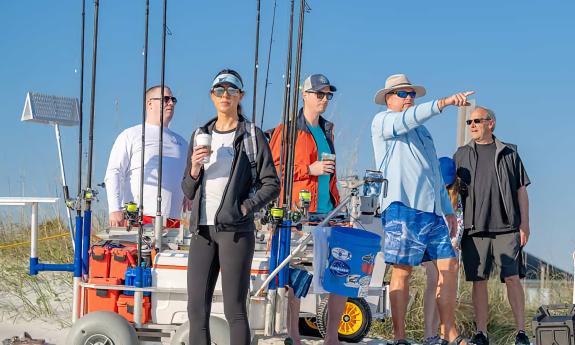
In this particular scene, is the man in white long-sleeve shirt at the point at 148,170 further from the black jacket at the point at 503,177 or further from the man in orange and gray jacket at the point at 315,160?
the black jacket at the point at 503,177

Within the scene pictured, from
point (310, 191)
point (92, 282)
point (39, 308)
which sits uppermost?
point (310, 191)

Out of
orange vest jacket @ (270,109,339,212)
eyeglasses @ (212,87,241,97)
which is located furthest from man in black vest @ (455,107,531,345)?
eyeglasses @ (212,87,241,97)

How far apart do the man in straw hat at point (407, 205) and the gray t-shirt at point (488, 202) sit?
738 millimetres

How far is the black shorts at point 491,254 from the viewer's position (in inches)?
257

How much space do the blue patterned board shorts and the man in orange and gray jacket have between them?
1.60 feet

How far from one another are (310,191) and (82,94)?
182cm

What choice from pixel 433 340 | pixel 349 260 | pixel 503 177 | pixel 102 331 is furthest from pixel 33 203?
pixel 503 177

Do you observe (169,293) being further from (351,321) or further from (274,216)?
(351,321)

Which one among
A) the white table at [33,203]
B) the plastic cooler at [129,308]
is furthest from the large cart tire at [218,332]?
the white table at [33,203]

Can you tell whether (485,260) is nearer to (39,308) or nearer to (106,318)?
(106,318)

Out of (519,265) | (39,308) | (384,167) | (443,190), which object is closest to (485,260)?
(519,265)

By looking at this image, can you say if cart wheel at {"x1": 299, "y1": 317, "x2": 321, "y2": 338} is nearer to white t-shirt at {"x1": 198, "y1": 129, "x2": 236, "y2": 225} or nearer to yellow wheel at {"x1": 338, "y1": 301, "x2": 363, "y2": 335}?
yellow wheel at {"x1": 338, "y1": 301, "x2": 363, "y2": 335}

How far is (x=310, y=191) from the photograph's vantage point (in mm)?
6105

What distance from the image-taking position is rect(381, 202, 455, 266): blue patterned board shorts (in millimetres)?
5676
